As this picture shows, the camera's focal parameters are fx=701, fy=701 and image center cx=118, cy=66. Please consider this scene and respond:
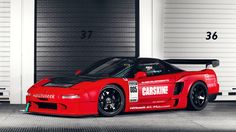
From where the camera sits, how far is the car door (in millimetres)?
13789

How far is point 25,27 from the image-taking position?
17.3m

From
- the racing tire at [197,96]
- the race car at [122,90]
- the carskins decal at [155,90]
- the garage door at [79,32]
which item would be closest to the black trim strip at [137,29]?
the garage door at [79,32]

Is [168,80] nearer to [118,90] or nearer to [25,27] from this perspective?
[118,90]

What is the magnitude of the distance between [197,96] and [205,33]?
344 centimetres

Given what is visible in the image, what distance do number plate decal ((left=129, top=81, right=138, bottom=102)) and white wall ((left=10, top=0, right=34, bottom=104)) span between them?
450cm

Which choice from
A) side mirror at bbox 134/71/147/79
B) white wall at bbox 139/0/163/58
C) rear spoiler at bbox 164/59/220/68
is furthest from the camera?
white wall at bbox 139/0/163/58

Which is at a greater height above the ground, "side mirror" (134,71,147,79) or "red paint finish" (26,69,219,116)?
"side mirror" (134,71,147,79)

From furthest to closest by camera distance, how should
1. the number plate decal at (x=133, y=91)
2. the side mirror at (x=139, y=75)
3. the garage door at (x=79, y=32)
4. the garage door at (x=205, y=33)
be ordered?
the garage door at (x=205, y=33)
the garage door at (x=79, y=32)
the side mirror at (x=139, y=75)
the number plate decal at (x=133, y=91)

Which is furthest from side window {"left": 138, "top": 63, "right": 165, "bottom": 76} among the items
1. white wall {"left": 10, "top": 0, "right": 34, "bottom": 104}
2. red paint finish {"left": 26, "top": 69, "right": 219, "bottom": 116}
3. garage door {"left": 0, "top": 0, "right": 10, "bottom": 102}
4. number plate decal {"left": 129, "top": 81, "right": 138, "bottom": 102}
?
garage door {"left": 0, "top": 0, "right": 10, "bottom": 102}

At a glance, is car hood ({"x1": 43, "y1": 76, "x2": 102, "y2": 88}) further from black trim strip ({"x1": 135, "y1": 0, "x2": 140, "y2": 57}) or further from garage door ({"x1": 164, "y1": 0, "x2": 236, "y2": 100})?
garage door ({"x1": 164, "y1": 0, "x2": 236, "y2": 100})

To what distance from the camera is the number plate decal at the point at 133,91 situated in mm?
13539

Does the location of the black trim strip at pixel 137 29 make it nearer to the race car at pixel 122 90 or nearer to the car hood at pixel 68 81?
the race car at pixel 122 90

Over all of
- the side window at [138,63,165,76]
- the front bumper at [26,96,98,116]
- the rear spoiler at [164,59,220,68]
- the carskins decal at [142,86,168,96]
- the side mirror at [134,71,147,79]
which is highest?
the rear spoiler at [164,59,220,68]

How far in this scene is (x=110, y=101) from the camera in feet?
43.3
